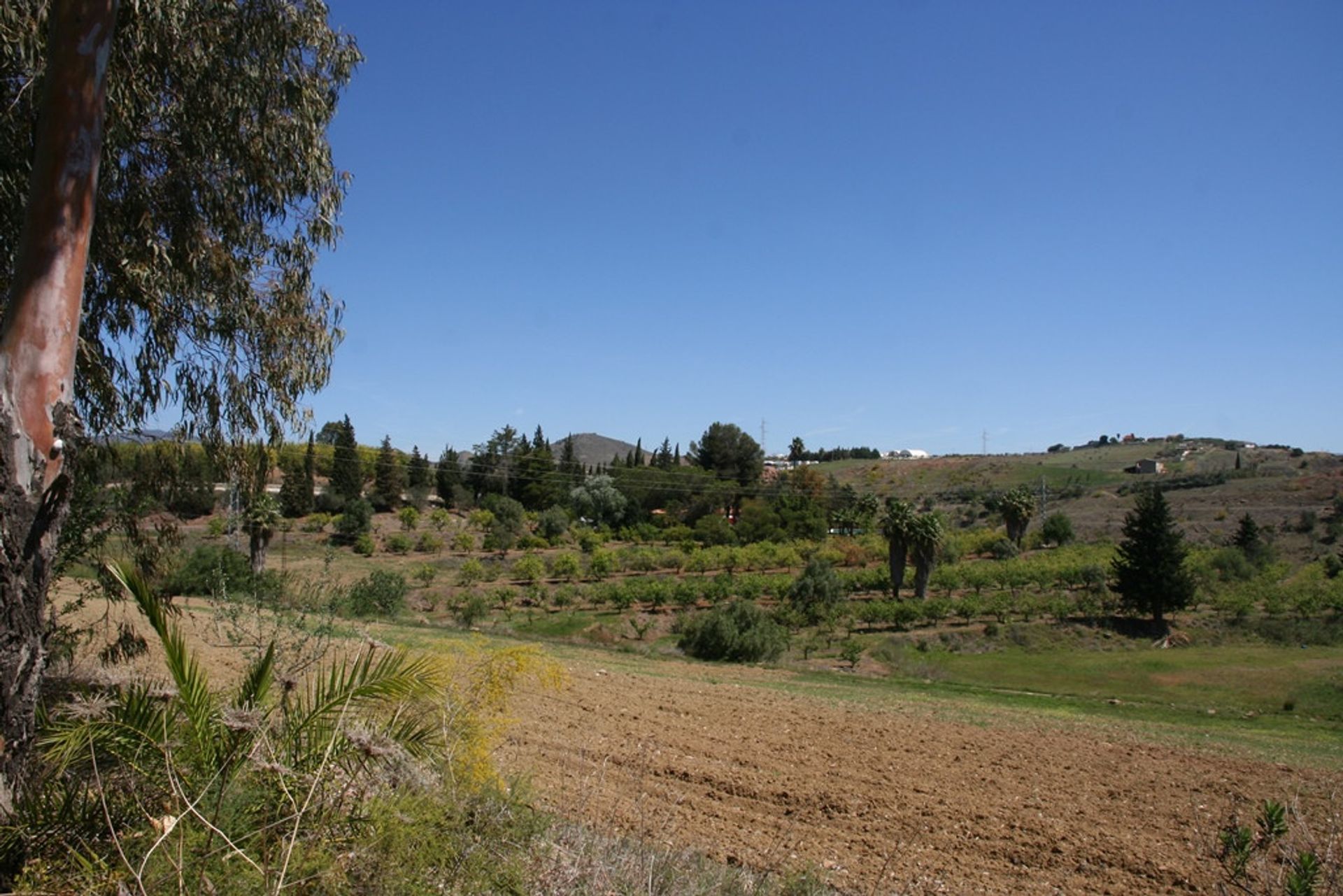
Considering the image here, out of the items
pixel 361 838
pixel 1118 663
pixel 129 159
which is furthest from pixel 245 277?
pixel 1118 663

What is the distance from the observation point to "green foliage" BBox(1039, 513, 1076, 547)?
65.2 m

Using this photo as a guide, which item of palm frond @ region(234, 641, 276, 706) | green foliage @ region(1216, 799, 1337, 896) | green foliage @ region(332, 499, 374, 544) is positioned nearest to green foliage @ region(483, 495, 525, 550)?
green foliage @ region(332, 499, 374, 544)

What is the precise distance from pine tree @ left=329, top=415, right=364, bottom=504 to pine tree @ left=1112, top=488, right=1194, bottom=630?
46.8 meters

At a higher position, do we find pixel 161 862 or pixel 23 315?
pixel 23 315

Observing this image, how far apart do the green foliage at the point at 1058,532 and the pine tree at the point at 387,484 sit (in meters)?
46.9

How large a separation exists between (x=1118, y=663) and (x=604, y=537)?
39.1 metres

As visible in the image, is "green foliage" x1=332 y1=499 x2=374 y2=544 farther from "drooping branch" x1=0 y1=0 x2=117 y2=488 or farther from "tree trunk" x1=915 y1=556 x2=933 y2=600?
"drooping branch" x1=0 y1=0 x2=117 y2=488

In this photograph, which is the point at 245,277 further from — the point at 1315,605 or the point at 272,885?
the point at 1315,605

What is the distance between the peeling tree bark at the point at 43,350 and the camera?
4863mm

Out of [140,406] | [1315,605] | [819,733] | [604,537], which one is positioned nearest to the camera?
[140,406]

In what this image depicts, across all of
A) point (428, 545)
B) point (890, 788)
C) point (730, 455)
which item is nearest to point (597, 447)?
point (730, 455)

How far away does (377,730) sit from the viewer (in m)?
4.45

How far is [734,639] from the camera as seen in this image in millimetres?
27125

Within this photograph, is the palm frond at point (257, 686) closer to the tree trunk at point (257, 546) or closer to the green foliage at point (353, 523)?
the tree trunk at point (257, 546)
